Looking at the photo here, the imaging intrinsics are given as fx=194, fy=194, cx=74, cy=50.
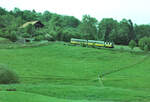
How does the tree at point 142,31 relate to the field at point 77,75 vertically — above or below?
above

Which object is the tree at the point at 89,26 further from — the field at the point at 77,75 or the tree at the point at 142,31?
the field at the point at 77,75

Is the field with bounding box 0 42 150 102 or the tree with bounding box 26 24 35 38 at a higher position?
the tree with bounding box 26 24 35 38

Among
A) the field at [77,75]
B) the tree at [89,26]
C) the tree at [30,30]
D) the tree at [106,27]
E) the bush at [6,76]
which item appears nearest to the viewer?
the field at [77,75]

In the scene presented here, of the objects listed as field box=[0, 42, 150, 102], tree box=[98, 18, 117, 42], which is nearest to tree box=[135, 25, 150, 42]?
tree box=[98, 18, 117, 42]

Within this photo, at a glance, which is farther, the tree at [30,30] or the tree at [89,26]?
the tree at [89,26]

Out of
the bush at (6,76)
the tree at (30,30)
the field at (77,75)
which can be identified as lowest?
the field at (77,75)

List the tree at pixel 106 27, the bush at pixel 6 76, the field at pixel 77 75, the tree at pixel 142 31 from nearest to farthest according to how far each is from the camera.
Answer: the field at pixel 77 75, the bush at pixel 6 76, the tree at pixel 106 27, the tree at pixel 142 31

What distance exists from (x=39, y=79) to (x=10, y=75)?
9.24 m

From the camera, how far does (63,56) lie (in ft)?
137

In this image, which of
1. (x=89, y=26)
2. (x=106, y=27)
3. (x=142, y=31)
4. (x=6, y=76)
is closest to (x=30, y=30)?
(x=89, y=26)

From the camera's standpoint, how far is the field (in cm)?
1135

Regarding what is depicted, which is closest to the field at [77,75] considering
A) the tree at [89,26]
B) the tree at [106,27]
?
the tree at [89,26]

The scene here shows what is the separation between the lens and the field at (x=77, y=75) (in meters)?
11.4

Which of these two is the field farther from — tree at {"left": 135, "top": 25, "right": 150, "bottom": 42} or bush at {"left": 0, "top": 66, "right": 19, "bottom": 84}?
tree at {"left": 135, "top": 25, "right": 150, "bottom": 42}
